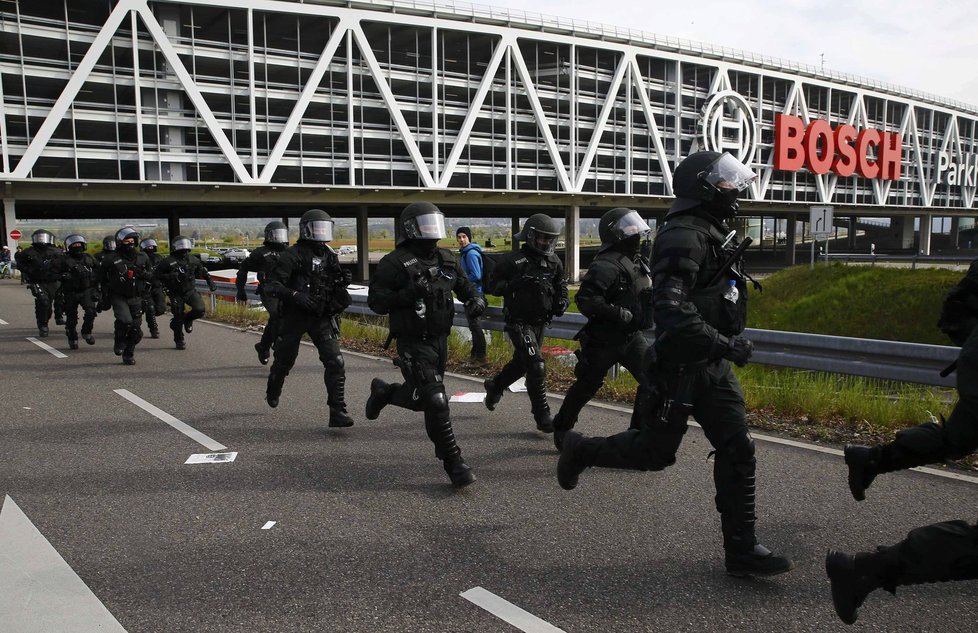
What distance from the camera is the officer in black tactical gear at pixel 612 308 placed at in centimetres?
542

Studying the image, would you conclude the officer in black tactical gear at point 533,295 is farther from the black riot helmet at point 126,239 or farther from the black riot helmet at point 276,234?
the black riot helmet at point 126,239

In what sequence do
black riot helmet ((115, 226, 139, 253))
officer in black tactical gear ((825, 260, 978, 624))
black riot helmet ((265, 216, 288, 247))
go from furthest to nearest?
1. black riot helmet ((115, 226, 139, 253))
2. black riot helmet ((265, 216, 288, 247))
3. officer in black tactical gear ((825, 260, 978, 624))

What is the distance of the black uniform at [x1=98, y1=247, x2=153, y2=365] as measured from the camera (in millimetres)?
10820

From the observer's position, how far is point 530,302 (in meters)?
6.59

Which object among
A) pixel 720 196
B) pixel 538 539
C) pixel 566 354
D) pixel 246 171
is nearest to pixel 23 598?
pixel 538 539

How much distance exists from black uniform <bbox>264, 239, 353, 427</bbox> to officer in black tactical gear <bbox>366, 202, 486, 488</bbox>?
148 cm

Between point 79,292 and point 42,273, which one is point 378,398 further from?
point 42,273

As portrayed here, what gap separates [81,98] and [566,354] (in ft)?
114

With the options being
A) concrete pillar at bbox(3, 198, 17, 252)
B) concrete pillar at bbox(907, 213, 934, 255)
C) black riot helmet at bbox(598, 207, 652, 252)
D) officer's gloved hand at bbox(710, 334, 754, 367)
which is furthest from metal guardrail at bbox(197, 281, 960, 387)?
concrete pillar at bbox(907, 213, 934, 255)

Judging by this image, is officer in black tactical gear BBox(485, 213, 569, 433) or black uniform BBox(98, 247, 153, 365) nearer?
officer in black tactical gear BBox(485, 213, 569, 433)

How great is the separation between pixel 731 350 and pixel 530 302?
10.7ft

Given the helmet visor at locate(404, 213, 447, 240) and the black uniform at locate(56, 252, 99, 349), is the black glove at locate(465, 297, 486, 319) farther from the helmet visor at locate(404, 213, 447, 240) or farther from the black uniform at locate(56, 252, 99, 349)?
the black uniform at locate(56, 252, 99, 349)

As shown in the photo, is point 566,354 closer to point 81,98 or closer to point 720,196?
point 720,196

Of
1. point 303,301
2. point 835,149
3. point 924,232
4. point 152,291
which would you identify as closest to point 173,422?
point 303,301
